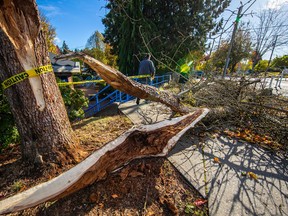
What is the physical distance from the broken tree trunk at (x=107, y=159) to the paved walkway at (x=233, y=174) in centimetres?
43

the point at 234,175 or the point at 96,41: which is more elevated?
the point at 96,41

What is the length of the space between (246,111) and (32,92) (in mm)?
4308

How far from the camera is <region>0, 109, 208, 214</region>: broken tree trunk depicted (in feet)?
3.76

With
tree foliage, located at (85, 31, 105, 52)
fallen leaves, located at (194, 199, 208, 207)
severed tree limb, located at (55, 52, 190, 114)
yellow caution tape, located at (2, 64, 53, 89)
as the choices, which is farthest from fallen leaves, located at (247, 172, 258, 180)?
tree foliage, located at (85, 31, 105, 52)

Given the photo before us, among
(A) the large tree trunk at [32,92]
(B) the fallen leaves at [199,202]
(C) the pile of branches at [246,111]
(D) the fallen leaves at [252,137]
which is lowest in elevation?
(D) the fallen leaves at [252,137]

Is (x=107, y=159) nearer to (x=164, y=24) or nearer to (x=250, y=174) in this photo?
(x=250, y=174)

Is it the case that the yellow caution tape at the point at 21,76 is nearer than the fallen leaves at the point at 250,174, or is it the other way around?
the yellow caution tape at the point at 21,76

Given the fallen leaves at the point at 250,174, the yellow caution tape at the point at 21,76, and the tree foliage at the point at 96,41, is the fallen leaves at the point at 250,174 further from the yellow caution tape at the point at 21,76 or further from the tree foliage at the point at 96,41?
the tree foliage at the point at 96,41

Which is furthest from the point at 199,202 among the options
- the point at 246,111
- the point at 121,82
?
the point at 246,111

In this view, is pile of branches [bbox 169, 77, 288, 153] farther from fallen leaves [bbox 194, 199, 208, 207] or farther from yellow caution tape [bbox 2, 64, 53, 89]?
yellow caution tape [bbox 2, 64, 53, 89]

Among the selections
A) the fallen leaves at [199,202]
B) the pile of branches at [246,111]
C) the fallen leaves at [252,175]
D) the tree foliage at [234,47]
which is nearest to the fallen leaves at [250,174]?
the fallen leaves at [252,175]

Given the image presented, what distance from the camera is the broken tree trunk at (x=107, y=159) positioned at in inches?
45.2

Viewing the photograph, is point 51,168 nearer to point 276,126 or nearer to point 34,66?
point 34,66

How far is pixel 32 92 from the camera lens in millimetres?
1620
